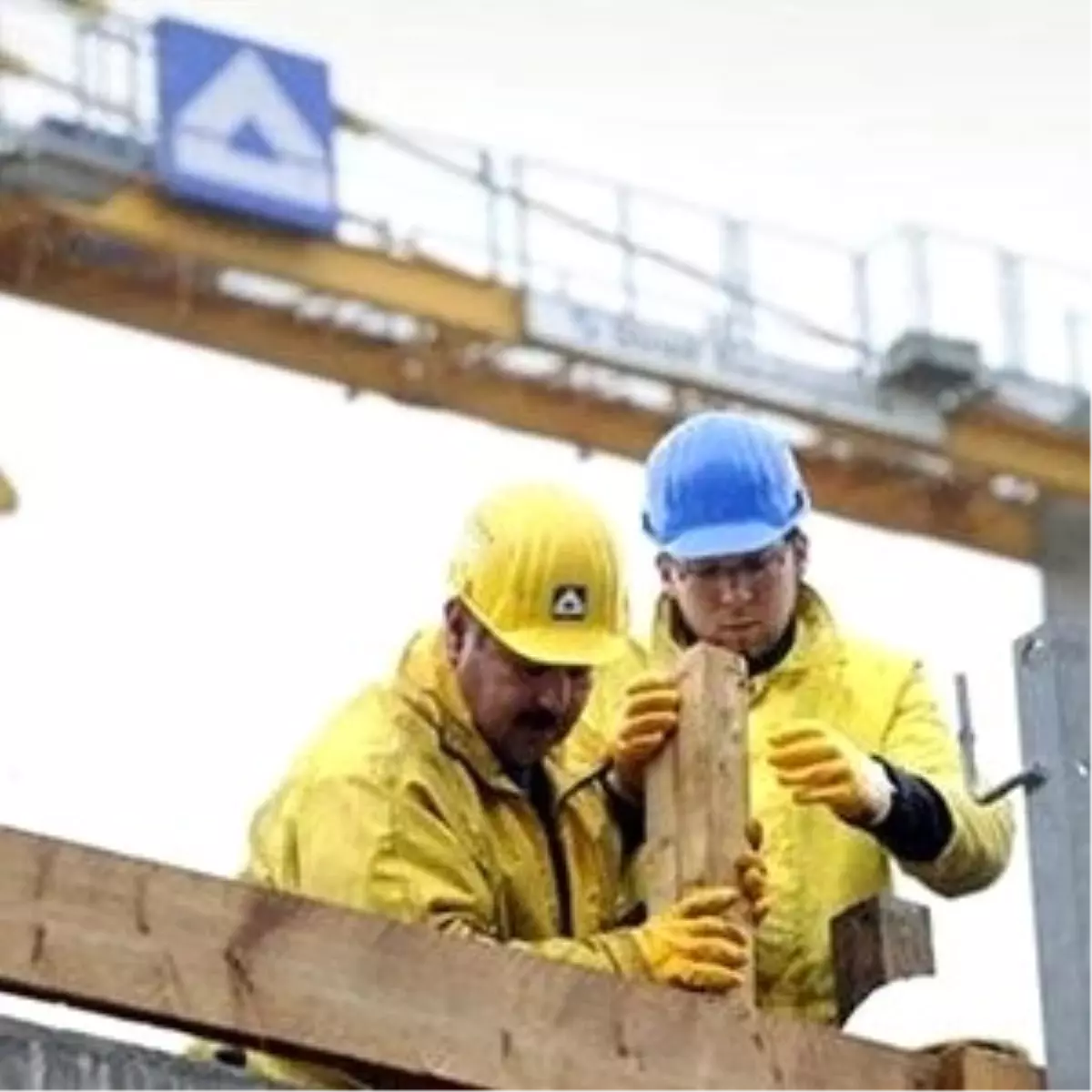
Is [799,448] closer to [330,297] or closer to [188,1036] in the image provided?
[330,297]

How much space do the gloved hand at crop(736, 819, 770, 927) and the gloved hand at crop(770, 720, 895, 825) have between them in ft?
1.19

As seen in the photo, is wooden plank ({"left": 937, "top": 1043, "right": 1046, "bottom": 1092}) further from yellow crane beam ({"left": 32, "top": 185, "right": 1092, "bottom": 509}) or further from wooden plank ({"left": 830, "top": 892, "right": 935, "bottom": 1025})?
yellow crane beam ({"left": 32, "top": 185, "right": 1092, "bottom": 509})

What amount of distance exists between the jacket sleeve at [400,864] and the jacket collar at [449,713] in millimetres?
150

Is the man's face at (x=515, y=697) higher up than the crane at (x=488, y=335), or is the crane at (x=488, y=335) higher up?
the crane at (x=488, y=335)

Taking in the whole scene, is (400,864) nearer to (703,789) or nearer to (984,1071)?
(703,789)

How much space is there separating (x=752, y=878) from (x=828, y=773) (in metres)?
0.45

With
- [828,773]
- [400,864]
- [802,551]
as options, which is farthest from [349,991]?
[802,551]

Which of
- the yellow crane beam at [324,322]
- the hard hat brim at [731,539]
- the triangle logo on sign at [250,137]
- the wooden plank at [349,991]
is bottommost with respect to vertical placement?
the wooden plank at [349,991]

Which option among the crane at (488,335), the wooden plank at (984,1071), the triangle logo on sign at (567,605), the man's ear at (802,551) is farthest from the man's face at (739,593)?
the crane at (488,335)

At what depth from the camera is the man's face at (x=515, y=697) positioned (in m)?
5.78

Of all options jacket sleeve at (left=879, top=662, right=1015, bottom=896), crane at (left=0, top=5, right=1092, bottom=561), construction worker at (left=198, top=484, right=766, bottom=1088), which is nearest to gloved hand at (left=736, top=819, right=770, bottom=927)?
construction worker at (left=198, top=484, right=766, bottom=1088)

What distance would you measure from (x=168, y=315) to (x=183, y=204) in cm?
136

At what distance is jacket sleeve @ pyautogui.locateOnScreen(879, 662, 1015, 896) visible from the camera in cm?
614

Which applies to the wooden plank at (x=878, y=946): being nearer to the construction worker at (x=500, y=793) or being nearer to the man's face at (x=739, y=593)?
the construction worker at (x=500, y=793)
